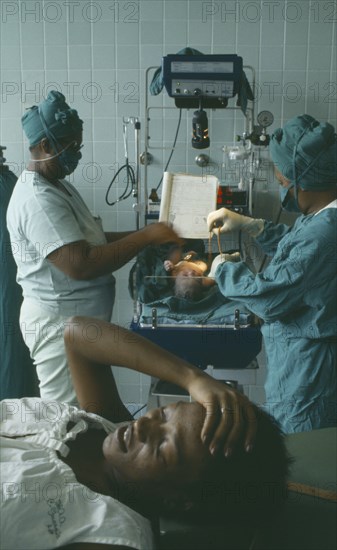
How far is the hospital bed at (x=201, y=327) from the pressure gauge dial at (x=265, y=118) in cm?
125

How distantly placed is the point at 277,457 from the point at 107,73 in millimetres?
2754

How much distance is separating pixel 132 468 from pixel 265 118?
249cm

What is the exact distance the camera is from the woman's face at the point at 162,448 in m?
1.14

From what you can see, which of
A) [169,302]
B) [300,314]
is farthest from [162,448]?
[169,302]

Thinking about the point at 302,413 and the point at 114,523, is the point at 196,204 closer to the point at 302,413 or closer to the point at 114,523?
the point at 302,413

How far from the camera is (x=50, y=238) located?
202 centimetres

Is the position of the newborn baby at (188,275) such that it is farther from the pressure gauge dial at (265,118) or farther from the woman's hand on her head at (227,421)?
the woman's hand on her head at (227,421)

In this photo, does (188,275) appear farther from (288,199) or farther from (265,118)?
(265,118)

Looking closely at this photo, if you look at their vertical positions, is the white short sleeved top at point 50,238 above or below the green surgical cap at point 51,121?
below

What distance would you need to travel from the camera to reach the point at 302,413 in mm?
1847

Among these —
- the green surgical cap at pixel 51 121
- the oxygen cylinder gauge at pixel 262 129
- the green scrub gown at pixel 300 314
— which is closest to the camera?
the green scrub gown at pixel 300 314

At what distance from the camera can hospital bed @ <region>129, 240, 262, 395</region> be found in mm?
2240

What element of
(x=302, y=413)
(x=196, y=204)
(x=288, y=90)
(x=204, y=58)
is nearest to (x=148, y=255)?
(x=196, y=204)

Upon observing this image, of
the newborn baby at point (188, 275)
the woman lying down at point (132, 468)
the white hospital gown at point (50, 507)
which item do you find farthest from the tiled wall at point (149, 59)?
the white hospital gown at point (50, 507)
